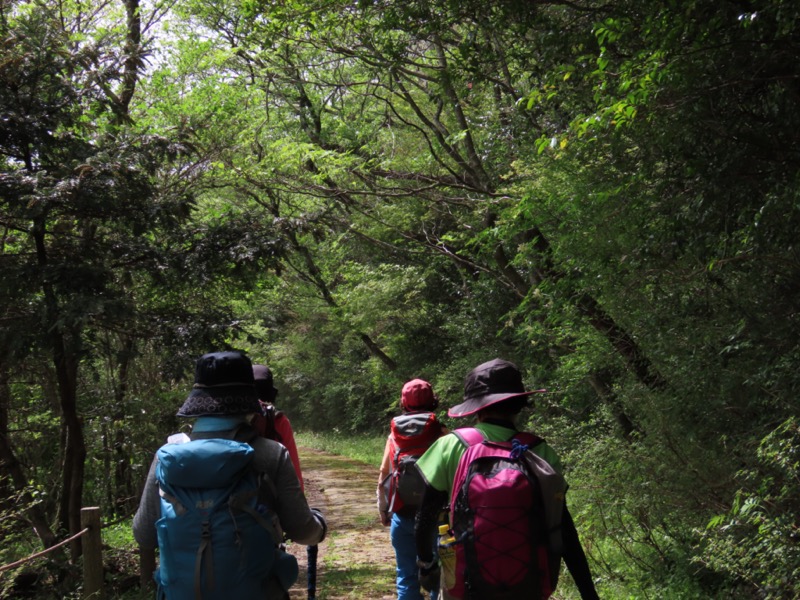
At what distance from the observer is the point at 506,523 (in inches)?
112

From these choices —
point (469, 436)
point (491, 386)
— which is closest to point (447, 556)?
point (469, 436)

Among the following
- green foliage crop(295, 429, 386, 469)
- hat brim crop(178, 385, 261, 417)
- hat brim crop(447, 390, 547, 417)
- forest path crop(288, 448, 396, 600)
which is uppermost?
hat brim crop(178, 385, 261, 417)

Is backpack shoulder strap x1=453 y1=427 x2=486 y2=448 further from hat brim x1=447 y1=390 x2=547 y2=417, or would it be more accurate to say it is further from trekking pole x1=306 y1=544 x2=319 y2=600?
trekking pole x1=306 y1=544 x2=319 y2=600

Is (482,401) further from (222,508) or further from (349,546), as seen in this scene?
(349,546)

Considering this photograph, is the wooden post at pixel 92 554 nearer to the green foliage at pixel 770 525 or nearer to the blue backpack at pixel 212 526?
the blue backpack at pixel 212 526

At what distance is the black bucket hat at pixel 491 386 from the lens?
315cm

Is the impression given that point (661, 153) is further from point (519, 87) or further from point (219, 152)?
point (219, 152)

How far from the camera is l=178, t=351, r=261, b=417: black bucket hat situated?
289 centimetres

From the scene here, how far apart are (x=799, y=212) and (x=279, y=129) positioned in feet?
43.5

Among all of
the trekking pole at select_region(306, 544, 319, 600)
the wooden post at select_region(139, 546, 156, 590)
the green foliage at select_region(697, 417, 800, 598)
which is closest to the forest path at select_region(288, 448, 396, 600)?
the wooden post at select_region(139, 546, 156, 590)

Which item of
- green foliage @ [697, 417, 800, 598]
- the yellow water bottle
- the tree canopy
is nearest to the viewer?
the yellow water bottle

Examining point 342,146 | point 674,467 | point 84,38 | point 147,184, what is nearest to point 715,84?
point 674,467

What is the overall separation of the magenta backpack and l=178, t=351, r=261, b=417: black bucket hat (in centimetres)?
96

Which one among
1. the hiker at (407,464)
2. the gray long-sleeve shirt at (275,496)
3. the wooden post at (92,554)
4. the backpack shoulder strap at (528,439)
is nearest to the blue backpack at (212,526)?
the gray long-sleeve shirt at (275,496)
